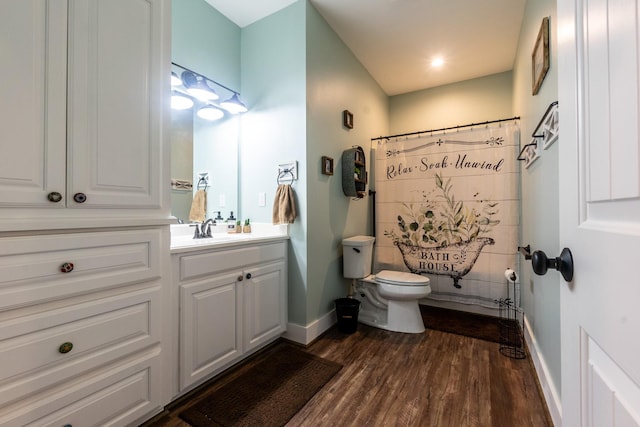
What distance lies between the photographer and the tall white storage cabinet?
908mm

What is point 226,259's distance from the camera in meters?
1.70

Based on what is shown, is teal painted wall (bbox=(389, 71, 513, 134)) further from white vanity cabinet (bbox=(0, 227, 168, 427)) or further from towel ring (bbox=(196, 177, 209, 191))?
white vanity cabinet (bbox=(0, 227, 168, 427))

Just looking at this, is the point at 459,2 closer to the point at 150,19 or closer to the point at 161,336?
the point at 150,19

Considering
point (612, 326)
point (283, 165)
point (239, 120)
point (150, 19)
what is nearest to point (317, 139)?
point (283, 165)

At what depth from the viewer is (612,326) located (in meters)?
0.41

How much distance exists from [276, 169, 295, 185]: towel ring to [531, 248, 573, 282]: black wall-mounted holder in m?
1.71

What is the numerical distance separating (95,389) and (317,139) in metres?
1.94

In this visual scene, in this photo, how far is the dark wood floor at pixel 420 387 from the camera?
136cm

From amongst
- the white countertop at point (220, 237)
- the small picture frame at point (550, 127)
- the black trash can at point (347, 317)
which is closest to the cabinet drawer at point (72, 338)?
the white countertop at point (220, 237)

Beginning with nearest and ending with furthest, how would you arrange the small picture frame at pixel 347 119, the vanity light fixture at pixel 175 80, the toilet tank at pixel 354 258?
the vanity light fixture at pixel 175 80
the toilet tank at pixel 354 258
the small picture frame at pixel 347 119

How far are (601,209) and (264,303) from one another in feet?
6.07

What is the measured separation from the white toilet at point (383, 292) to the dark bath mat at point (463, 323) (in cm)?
26

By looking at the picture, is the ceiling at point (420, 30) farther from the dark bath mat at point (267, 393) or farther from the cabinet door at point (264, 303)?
the dark bath mat at point (267, 393)

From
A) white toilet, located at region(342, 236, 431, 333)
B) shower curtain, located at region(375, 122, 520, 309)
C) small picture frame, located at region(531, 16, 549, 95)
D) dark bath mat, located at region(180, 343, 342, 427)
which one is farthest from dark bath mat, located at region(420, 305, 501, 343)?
small picture frame, located at region(531, 16, 549, 95)
